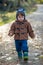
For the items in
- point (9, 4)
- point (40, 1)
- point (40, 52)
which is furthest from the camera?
point (40, 1)

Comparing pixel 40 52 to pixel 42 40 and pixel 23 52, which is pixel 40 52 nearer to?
pixel 23 52

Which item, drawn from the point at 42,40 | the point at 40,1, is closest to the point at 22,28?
the point at 42,40

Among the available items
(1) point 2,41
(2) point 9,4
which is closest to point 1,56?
(1) point 2,41

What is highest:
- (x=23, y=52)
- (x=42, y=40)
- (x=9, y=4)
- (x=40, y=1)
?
(x=23, y=52)

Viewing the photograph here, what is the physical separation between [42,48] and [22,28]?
207 cm

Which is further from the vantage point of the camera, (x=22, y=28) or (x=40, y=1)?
(x=40, y=1)

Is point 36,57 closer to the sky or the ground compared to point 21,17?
closer to the ground

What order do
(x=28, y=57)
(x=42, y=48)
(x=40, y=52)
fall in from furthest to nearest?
1. (x=42, y=48)
2. (x=40, y=52)
3. (x=28, y=57)

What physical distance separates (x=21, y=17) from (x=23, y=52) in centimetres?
98

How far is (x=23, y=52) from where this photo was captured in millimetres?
7758

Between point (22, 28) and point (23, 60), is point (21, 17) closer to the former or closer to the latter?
point (22, 28)

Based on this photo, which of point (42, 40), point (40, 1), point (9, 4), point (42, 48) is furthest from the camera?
point (40, 1)

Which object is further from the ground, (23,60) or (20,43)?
(20,43)

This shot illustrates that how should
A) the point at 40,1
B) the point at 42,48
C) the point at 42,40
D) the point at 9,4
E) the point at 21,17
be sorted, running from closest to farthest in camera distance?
1. the point at 21,17
2. the point at 42,48
3. the point at 42,40
4. the point at 9,4
5. the point at 40,1
